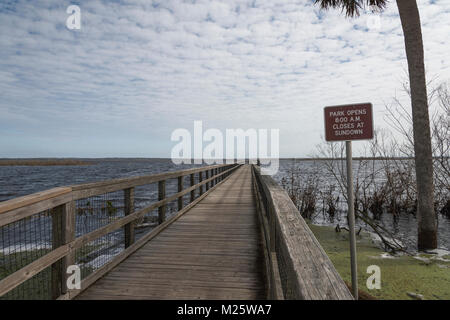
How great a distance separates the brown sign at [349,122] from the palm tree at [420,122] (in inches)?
148

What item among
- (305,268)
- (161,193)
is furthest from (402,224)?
(305,268)

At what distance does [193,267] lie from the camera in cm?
337

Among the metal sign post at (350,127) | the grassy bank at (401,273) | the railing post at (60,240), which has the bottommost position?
the grassy bank at (401,273)

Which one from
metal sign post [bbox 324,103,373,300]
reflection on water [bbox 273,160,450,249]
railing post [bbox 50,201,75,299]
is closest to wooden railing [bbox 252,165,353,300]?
metal sign post [bbox 324,103,373,300]

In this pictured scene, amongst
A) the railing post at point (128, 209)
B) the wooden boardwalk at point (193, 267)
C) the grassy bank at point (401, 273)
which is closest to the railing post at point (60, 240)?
the wooden boardwalk at point (193, 267)

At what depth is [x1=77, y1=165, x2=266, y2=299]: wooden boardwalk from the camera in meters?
2.72

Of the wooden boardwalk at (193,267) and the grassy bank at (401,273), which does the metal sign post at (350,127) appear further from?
the grassy bank at (401,273)

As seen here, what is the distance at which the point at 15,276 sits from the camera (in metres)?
1.92

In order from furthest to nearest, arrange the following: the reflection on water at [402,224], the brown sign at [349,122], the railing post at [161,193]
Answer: the reflection on water at [402,224] → the railing post at [161,193] → the brown sign at [349,122]

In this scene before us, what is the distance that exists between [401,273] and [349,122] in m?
3.99

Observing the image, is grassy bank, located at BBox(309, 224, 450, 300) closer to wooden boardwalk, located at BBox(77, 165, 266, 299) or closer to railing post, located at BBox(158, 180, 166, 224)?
wooden boardwalk, located at BBox(77, 165, 266, 299)

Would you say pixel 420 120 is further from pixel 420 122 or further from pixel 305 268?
pixel 305 268

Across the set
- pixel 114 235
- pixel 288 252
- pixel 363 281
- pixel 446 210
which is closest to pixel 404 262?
pixel 363 281

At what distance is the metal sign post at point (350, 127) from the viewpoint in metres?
3.44
